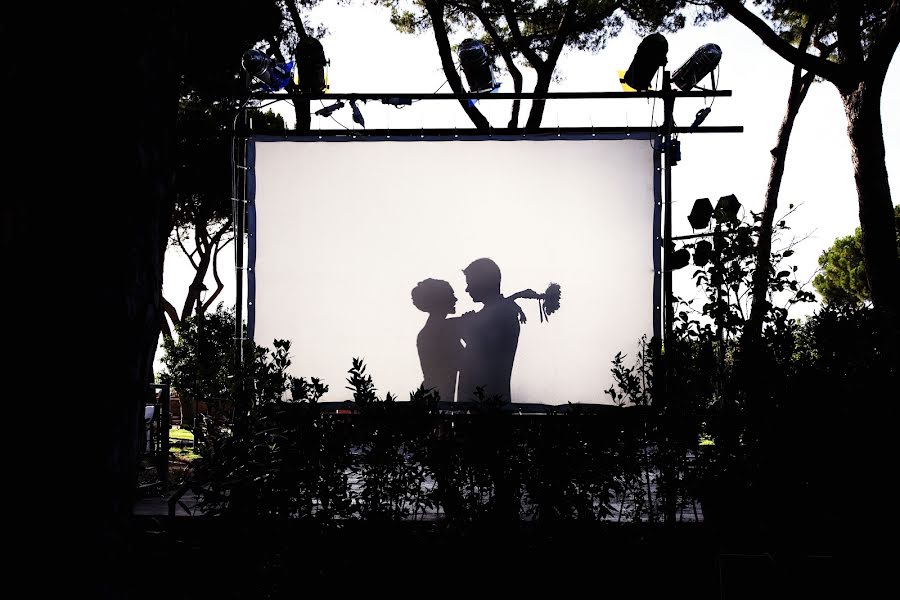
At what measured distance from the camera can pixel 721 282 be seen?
4.23m

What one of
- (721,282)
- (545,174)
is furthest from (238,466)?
(545,174)

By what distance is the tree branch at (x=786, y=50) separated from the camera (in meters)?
7.22

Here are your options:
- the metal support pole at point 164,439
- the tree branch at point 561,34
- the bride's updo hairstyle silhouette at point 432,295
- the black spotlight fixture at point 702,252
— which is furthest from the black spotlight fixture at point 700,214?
the tree branch at point 561,34

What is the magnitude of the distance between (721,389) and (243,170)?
3.42 m

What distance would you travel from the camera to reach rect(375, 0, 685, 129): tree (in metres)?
12.9

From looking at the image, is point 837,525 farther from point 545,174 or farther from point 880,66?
point 880,66

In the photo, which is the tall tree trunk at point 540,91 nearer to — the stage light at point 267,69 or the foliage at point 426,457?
the stage light at point 267,69

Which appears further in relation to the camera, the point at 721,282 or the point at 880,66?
the point at 880,66

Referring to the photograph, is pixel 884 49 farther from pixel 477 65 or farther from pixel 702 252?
→ pixel 702 252

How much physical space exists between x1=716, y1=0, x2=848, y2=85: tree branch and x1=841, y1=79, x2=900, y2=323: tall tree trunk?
0.23 meters

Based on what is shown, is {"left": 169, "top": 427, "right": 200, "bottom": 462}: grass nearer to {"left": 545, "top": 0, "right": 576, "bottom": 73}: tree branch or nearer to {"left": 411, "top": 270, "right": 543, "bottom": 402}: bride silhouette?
{"left": 411, "top": 270, "right": 543, "bottom": 402}: bride silhouette

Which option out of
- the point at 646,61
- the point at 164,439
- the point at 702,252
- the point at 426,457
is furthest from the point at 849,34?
the point at 164,439

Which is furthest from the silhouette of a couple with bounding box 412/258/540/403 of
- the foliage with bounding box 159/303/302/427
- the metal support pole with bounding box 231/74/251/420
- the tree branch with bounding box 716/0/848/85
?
the tree branch with bounding box 716/0/848/85

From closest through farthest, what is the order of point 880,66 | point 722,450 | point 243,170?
point 722,450 → point 243,170 → point 880,66
